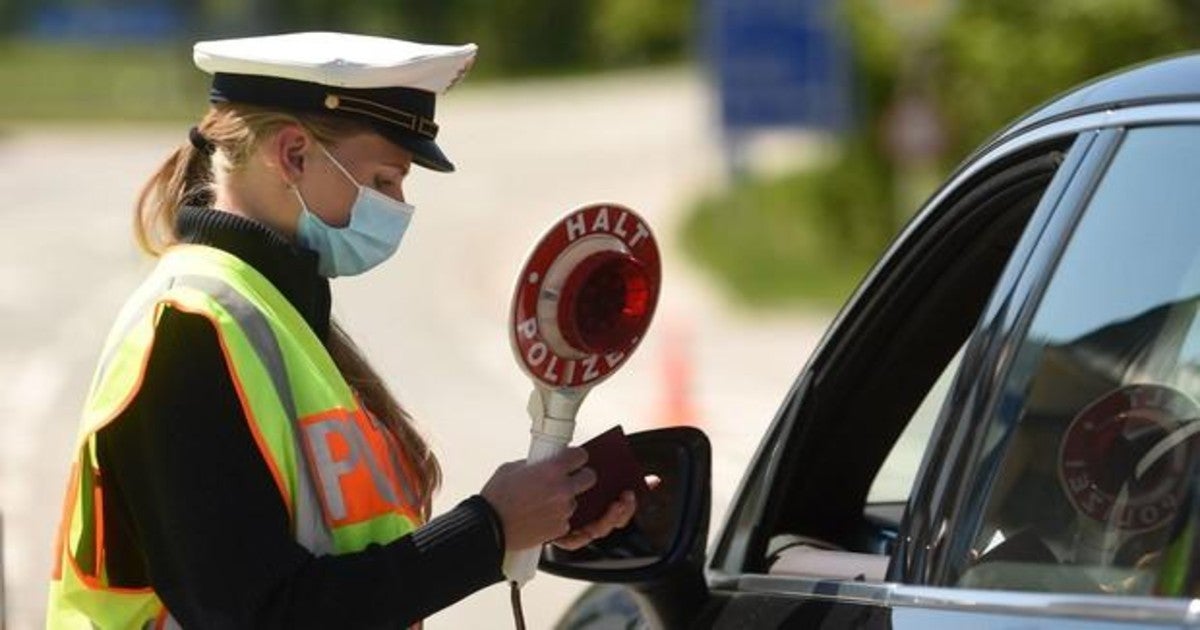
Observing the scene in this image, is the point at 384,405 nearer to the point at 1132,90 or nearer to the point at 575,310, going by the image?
the point at 575,310

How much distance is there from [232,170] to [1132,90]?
42.8 inches

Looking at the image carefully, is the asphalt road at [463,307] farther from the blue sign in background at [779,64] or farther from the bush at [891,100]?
the blue sign in background at [779,64]

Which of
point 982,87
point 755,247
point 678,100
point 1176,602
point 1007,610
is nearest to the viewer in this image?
point 1176,602

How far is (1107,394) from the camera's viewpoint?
316cm

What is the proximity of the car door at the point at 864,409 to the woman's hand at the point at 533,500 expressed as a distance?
0.29m

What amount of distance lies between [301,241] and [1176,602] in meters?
1.23

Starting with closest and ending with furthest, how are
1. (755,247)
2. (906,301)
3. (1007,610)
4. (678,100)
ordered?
(1007,610) → (906,301) → (755,247) → (678,100)

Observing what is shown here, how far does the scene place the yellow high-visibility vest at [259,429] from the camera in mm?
3258

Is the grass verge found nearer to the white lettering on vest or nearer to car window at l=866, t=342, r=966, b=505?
car window at l=866, t=342, r=966, b=505

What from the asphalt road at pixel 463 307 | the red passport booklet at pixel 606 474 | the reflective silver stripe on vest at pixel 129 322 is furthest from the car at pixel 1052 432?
the reflective silver stripe on vest at pixel 129 322

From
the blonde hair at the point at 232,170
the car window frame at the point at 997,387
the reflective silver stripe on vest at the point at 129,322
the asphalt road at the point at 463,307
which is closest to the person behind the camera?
the car window frame at the point at 997,387

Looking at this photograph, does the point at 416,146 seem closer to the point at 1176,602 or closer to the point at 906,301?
the point at 906,301

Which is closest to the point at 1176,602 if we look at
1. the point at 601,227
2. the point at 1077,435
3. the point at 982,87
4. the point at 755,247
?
the point at 1077,435

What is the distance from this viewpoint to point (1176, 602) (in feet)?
8.94
